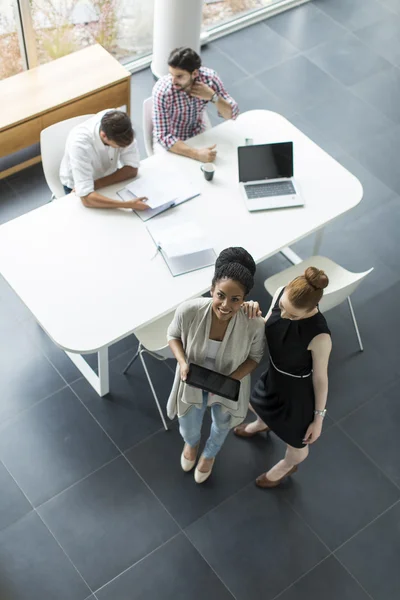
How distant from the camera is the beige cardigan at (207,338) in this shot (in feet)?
10.1

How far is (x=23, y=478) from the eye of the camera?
385cm

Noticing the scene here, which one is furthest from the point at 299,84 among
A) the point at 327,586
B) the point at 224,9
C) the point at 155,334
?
the point at 327,586

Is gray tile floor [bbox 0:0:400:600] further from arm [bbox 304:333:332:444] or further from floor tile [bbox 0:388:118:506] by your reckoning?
arm [bbox 304:333:332:444]

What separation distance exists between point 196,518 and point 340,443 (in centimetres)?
89

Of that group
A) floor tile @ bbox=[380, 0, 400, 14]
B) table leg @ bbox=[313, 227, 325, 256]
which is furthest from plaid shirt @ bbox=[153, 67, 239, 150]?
floor tile @ bbox=[380, 0, 400, 14]

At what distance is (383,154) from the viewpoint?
5.57 metres

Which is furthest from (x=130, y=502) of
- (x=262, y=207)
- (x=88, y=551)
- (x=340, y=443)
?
(x=262, y=207)

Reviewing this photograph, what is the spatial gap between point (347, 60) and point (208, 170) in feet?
8.79

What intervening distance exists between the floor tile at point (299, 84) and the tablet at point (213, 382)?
319cm

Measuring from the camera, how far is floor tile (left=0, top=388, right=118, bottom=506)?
152 inches

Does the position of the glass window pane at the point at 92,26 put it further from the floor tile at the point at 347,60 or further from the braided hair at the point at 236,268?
the braided hair at the point at 236,268

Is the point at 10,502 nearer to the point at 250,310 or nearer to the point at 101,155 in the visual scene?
the point at 250,310

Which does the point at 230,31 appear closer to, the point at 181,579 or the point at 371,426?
the point at 371,426

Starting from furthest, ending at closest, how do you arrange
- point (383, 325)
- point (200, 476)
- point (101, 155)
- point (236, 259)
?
1. point (383, 325)
2. point (101, 155)
3. point (200, 476)
4. point (236, 259)
